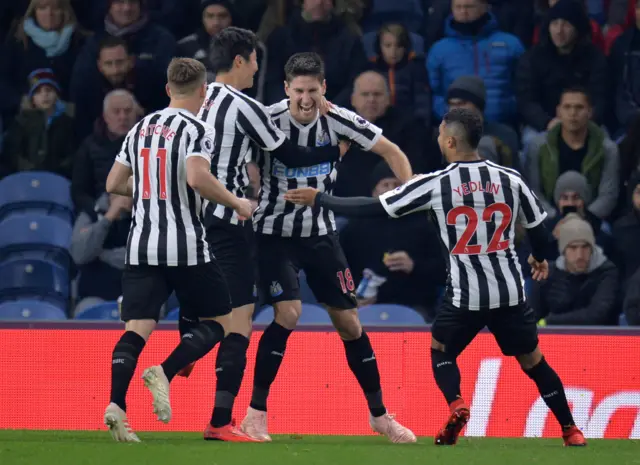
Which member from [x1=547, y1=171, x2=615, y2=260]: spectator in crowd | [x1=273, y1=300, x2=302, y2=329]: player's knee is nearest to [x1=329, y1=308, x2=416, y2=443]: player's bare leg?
[x1=273, y1=300, x2=302, y2=329]: player's knee

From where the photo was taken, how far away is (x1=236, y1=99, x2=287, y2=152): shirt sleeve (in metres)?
6.85

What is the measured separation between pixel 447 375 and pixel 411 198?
0.91 m

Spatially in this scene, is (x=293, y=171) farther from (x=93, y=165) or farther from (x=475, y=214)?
(x=93, y=165)

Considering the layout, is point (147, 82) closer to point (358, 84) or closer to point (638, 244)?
point (358, 84)

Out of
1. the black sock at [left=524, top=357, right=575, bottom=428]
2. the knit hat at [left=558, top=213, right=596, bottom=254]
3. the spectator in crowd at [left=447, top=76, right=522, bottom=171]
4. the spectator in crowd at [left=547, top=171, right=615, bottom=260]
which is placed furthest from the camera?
the spectator in crowd at [left=447, top=76, right=522, bottom=171]

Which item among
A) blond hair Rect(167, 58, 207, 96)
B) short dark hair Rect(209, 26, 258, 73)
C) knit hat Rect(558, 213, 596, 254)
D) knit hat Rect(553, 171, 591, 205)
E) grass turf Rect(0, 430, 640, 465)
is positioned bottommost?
grass turf Rect(0, 430, 640, 465)

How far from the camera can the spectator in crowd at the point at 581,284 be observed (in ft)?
30.7

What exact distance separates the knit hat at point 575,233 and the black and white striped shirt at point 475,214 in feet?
9.31

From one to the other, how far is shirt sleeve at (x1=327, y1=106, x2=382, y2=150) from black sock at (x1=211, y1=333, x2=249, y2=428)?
1254mm

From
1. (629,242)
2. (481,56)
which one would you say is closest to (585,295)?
(629,242)

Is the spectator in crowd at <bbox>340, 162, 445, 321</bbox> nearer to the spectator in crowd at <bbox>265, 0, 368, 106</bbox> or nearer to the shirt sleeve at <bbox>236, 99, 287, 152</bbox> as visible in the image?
the spectator in crowd at <bbox>265, 0, 368, 106</bbox>

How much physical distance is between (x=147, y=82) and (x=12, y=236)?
1678 mm

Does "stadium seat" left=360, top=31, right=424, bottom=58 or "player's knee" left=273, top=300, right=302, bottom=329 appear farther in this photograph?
"stadium seat" left=360, top=31, right=424, bottom=58

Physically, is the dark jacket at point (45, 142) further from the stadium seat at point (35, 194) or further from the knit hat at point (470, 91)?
the knit hat at point (470, 91)
